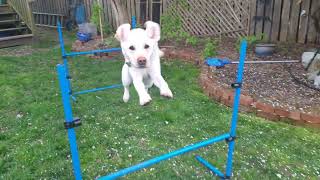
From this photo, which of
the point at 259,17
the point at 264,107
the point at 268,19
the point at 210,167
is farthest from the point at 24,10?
the point at 210,167

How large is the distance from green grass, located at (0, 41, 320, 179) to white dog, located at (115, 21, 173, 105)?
2.08 ft

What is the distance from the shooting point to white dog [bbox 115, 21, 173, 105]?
215 centimetres

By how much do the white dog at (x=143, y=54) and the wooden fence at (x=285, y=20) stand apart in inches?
221

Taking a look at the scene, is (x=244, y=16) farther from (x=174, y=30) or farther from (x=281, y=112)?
(x=281, y=112)

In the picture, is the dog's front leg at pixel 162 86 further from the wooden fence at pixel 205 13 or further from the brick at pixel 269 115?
the wooden fence at pixel 205 13

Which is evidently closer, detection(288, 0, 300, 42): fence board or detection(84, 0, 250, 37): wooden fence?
detection(288, 0, 300, 42): fence board

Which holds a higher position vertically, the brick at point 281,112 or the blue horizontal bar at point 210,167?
the brick at point 281,112

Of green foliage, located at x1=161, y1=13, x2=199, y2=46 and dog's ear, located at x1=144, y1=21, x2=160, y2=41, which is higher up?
dog's ear, located at x1=144, y1=21, x2=160, y2=41

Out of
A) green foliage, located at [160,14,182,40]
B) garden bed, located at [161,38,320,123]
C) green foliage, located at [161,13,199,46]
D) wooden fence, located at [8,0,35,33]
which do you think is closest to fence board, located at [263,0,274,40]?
garden bed, located at [161,38,320,123]

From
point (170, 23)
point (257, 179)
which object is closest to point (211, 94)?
point (257, 179)

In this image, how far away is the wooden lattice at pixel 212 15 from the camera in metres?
7.86

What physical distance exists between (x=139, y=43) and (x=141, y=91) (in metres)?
0.32

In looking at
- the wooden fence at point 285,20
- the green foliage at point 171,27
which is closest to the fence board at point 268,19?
the wooden fence at point 285,20

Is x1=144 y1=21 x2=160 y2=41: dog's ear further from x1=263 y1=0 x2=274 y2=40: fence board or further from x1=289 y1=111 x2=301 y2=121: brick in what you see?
x1=263 y1=0 x2=274 y2=40: fence board
